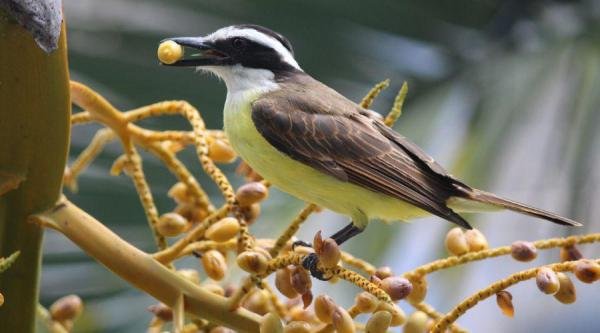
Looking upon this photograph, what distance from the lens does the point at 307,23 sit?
312 centimetres

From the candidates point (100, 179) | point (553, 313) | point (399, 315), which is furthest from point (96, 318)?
point (399, 315)

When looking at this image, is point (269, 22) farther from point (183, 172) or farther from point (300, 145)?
point (183, 172)

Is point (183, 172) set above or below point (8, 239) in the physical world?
above

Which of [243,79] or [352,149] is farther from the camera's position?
[243,79]

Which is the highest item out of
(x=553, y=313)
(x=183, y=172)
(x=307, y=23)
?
(x=307, y=23)

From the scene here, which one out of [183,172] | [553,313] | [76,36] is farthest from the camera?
[76,36]

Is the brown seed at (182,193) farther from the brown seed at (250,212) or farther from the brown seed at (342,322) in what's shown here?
the brown seed at (342,322)

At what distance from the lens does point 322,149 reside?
237 centimetres

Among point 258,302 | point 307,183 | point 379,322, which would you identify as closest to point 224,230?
point 258,302

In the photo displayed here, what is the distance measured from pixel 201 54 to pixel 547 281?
1226 millimetres

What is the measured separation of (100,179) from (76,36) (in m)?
0.42

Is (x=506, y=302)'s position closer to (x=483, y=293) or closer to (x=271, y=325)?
(x=483, y=293)

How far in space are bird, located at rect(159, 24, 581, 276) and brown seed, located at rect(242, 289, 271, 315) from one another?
0.53 metres

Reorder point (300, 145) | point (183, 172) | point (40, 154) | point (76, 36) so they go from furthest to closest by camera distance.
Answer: point (76, 36) → point (300, 145) → point (183, 172) → point (40, 154)
